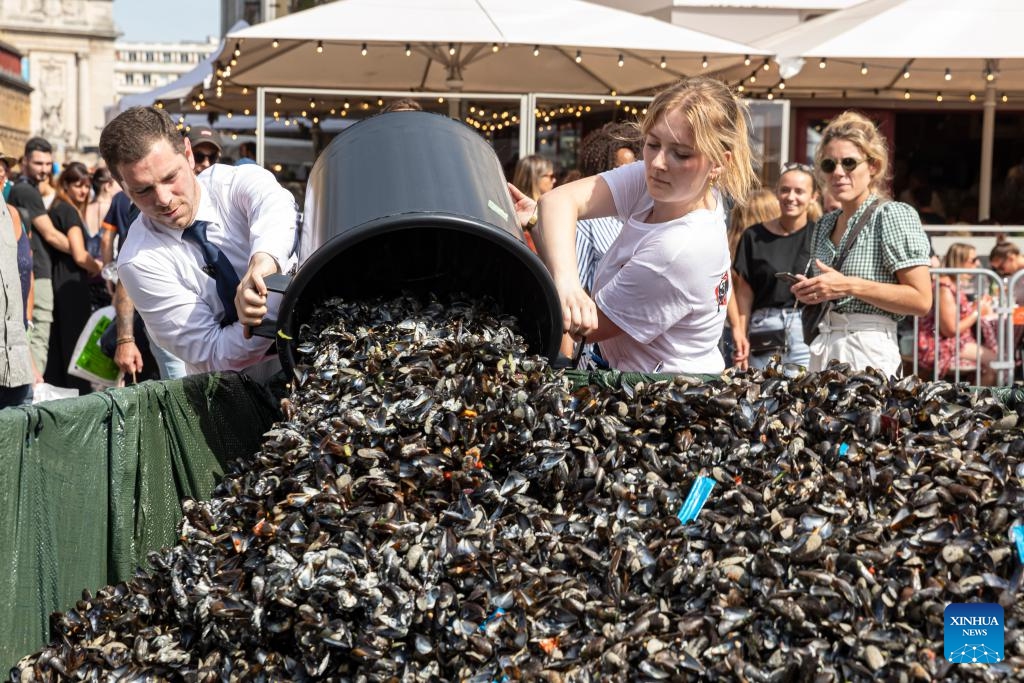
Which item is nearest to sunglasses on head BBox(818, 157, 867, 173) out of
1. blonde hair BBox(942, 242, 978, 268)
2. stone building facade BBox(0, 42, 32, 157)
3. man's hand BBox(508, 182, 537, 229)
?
man's hand BBox(508, 182, 537, 229)

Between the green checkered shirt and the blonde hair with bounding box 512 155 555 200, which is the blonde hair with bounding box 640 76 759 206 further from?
the blonde hair with bounding box 512 155 555 200

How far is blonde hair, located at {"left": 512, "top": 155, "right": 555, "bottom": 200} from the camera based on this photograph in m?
6.28

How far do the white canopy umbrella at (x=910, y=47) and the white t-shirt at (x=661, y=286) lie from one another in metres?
6.12

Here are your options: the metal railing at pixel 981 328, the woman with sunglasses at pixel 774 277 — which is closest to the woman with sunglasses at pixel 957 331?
the metal railing at pixel 981 328

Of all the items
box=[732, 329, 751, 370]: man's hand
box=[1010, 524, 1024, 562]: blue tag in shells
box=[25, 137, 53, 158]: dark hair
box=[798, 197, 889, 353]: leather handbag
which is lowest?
box=[732, 329, 751, 370]: man's hand

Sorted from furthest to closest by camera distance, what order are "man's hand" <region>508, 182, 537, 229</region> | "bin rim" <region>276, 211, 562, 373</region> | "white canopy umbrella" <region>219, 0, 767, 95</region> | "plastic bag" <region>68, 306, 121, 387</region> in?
"white canopy umbrella" <region>219, 0, 767, 95</region> → "plastic bag" <region>68, 306, 121, 387</region> → "man's hand" <region>508, 182, 537, 229</region> → "bin rim" <region>276, 211, 562, 373</region>

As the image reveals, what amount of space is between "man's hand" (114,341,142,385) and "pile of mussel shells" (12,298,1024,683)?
344 centimetres

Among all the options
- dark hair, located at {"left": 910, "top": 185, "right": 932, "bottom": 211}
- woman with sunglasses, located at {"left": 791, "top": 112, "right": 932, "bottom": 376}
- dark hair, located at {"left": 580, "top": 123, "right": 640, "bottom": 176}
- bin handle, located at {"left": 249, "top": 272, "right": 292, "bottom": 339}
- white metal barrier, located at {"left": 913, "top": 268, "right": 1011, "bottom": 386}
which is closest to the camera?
bin handle, located at {"left": 249, "top": 272, "right": 292, "bottom": 339}

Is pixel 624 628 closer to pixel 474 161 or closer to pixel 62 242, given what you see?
pixel 474 161

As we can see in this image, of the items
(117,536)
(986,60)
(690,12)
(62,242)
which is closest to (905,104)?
(690,12)

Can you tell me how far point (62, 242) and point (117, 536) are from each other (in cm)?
586

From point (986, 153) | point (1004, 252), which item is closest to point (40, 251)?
point (1004, 252)

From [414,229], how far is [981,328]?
16.8ft

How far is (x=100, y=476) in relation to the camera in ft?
9.75
